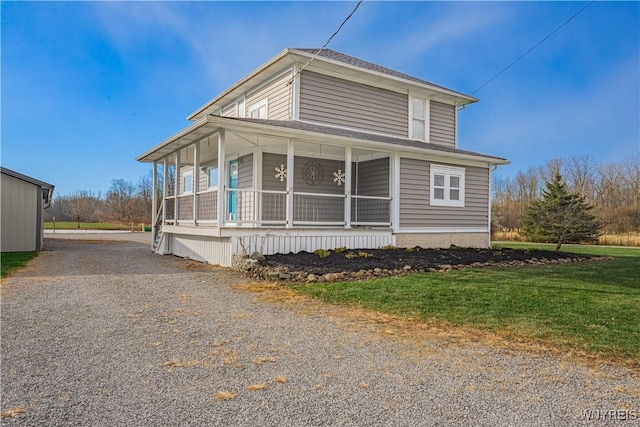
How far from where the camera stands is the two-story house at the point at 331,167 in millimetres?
11398

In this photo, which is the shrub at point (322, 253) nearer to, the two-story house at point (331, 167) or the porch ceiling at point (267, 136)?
the two-story house at point (331, 167)

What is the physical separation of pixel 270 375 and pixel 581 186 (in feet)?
145

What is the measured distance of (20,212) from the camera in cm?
1595

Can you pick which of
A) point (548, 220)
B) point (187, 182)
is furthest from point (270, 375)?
point (548, 220)

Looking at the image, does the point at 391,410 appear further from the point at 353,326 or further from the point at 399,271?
the point at 399,271

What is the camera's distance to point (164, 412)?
2738mm

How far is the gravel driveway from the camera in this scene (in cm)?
274

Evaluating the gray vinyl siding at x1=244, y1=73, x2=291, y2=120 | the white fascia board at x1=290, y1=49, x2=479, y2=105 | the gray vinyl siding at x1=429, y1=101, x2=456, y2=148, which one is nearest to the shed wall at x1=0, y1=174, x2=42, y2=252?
Answer: the gray vinyl siding at x1=244, y1=73, x2=291, y2=120

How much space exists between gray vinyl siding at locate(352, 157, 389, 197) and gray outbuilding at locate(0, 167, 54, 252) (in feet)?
39.7

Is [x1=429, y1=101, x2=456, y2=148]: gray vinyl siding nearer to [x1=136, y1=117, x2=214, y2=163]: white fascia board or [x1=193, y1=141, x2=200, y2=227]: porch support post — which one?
[x1=193, y1=141, x2=200, y2=227]: porch support post

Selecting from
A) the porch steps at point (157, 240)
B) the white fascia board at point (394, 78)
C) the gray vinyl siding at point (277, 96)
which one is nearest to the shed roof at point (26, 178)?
the porch steps at point (157, 240)

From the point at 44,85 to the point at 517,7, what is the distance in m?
15.7

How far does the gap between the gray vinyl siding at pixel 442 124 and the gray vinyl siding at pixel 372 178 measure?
10.3 feet

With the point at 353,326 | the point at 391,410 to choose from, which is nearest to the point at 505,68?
the point at 353,326
